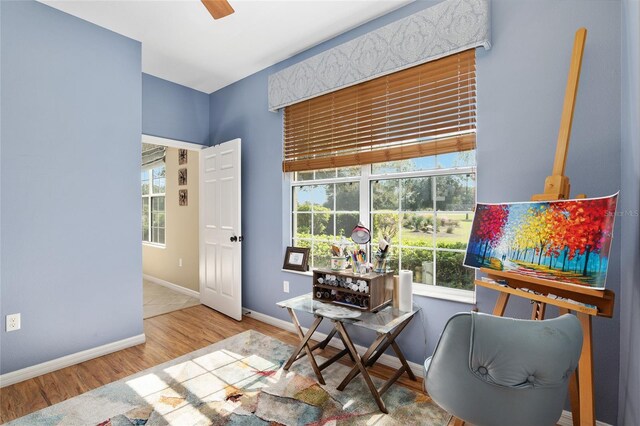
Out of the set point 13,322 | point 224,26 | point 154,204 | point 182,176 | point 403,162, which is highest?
point 224,26

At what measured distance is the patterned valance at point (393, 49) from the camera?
2047mm

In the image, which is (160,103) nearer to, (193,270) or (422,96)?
(193,270)

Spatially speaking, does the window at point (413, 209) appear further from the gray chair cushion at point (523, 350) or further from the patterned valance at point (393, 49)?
the gray chair cushion at point (523, 350)

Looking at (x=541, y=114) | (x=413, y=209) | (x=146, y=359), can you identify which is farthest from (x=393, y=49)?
(x=146, y=359)

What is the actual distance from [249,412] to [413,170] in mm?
2019

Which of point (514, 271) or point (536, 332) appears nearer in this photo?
point (536, 332)

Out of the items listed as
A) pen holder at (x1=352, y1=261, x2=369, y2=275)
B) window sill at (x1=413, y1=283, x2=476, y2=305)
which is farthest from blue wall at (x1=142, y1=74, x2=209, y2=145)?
window sill at (x1=413, y1=283, x2=476, y2=305)

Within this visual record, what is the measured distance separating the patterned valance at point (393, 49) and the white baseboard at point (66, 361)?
269 centimetres

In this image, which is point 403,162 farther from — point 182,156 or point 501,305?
point 182,156

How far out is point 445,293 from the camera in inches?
92.2

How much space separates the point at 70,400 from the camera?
204 cm

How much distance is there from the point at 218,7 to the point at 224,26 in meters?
1.05

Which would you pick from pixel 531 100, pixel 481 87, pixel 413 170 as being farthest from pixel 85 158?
pixel 531 100

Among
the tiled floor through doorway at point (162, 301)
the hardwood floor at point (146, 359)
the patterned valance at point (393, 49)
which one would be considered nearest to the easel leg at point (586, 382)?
the hardwood floor at point (146, 359)
